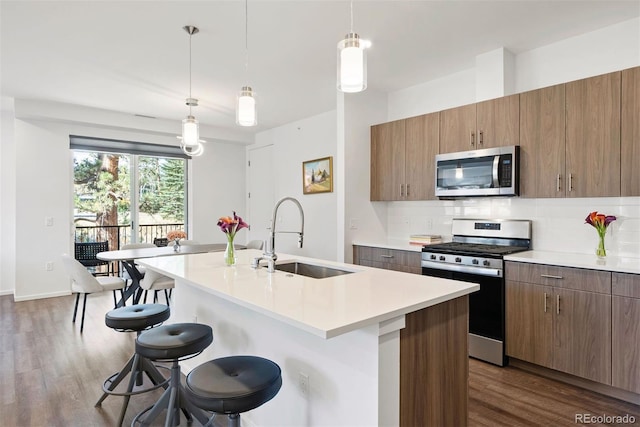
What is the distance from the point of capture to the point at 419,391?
1.57m

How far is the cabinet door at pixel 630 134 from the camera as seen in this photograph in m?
2.46

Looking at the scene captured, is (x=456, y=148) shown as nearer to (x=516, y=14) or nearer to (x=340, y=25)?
(x=516, y=14)

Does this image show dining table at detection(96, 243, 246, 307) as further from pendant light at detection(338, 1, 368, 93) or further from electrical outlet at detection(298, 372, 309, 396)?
pendant light at detection(338, 1, 368, 93)

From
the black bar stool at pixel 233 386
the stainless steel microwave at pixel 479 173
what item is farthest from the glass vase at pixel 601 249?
the black bar stool at pixel 233 386

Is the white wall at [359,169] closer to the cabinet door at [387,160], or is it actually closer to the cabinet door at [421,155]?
the cabinet door at [387,160]

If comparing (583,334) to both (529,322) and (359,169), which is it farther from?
(359,169)

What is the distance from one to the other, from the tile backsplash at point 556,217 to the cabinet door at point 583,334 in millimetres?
634

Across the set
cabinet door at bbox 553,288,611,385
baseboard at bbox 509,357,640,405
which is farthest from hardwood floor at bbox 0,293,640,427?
cabinet door at bbox 553,288,611,385

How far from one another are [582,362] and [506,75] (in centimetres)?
235

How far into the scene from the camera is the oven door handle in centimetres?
288

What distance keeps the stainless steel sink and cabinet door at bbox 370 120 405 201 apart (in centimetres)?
180

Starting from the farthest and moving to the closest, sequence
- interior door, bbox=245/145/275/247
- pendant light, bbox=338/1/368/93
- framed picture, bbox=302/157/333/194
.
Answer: interior door, bbox=245/145/275/247
framed picture, bbox=302/157/333/194
pendant light, bbox=338/1/368/93

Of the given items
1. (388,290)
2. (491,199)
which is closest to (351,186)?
(491,199)

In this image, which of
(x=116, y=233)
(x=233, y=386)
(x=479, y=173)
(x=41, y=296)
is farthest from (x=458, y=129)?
(x=41, y=296)
